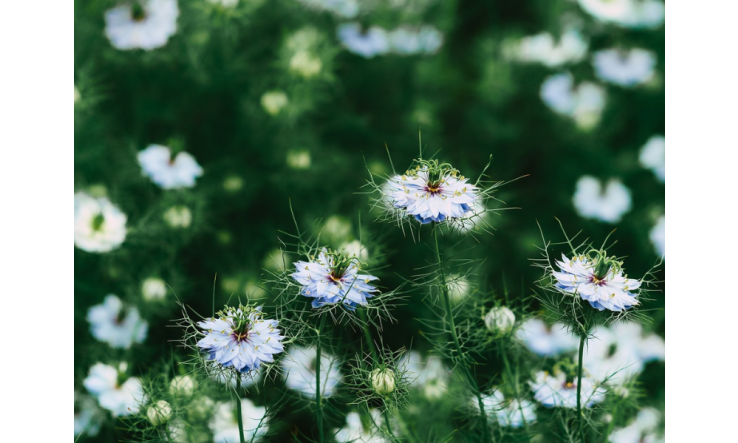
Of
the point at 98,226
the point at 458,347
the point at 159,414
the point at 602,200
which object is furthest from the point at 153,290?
the point at 602,200

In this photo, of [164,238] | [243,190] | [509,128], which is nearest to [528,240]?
[509,128]

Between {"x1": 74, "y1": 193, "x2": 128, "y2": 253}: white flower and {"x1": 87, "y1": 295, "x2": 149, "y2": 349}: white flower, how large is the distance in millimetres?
148

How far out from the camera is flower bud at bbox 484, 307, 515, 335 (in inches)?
47.2

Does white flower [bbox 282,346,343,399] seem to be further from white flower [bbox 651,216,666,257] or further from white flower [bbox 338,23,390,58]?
white flower [bbox 651,216,666,257]

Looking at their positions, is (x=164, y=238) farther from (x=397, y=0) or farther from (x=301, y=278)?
(x=397, y=0)

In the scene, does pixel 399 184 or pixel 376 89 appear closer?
pixel 399 184

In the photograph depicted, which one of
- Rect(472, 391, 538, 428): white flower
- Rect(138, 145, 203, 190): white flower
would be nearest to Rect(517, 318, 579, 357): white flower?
Rect(472, 391, 538, 428): white flower

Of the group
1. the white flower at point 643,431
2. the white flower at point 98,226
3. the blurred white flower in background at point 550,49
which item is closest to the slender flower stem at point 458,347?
the white flower at point 643,431

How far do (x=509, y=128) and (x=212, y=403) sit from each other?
5.14ft

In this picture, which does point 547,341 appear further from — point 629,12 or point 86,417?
point 629,12

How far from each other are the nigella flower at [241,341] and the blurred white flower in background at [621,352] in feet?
2.43

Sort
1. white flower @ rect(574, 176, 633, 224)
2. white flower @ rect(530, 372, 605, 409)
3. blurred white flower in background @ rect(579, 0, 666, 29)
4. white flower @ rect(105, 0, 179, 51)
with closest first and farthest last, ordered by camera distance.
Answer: white flower @ rect(530, 372, 605, 409)
white flower @ rect(105, 0, 179, 51)
white flower @ rect(574, 176, 633, 224)
blurred white flower in background @ rect(579, 0, 666, 29)

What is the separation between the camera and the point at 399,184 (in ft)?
3.31

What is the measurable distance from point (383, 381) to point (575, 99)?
181 centimetres
